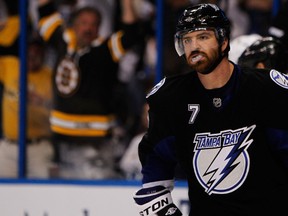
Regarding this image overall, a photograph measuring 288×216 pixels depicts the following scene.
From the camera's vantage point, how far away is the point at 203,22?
3.11 meters

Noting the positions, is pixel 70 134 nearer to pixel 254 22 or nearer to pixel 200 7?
pixel 254 22

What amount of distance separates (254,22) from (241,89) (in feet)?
6.02

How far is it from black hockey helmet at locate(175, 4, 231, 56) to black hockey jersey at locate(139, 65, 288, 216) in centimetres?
13

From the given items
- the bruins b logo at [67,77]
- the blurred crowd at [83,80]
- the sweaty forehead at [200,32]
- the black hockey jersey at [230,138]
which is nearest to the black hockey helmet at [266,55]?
the black hockey jersey at [230,138]

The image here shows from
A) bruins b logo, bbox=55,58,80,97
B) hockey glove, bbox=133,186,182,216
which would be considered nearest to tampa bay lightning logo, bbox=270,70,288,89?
hockey glove, bbox=133,186,182,216

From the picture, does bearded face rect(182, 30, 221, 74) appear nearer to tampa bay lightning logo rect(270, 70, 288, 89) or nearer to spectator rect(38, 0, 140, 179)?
tampa bay lightning logo rect(270, 70, 288, 89)

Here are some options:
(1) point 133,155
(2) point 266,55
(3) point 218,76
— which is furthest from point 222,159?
(1) point 133,155

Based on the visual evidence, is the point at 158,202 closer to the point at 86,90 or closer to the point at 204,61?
the point at 204,61

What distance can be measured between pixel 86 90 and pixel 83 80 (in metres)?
0.06

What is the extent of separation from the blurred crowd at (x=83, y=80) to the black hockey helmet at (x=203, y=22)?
1819 millimetres

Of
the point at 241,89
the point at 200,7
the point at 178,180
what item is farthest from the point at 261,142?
the point at 178,180

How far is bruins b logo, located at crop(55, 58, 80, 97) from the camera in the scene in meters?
5.53

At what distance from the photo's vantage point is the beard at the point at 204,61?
121 inches

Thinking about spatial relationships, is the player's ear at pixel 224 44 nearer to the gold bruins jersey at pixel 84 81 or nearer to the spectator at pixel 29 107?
the gold bruins jersey at pixel 84 81
